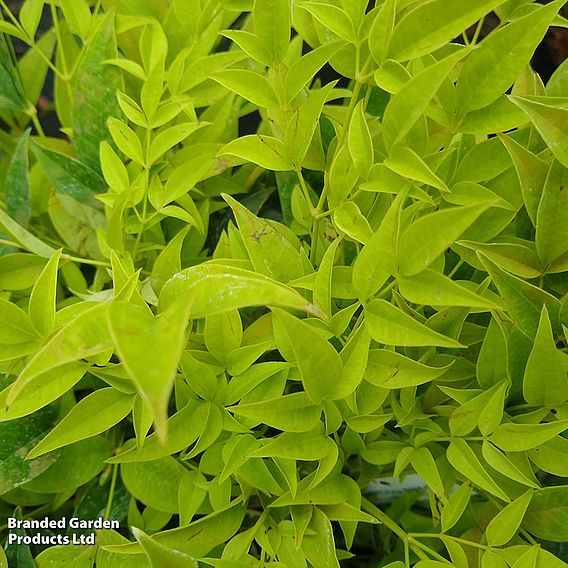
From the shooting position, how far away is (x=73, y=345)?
194 mm

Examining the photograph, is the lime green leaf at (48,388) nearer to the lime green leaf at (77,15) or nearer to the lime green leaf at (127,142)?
the lime green leaf at (127,142)

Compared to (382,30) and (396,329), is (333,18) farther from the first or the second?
(396,329)

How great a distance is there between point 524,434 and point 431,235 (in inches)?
3.9

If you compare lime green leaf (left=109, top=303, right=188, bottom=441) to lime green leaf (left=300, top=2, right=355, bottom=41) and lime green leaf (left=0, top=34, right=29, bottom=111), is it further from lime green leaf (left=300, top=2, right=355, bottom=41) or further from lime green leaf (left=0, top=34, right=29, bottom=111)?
lime green leaf (left=0, top=34, right=29, bottom=111)

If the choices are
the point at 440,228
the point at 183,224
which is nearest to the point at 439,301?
the point at 440,228

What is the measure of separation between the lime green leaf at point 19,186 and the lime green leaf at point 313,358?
19 centimetres

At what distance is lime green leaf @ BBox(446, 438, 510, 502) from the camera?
0.87 feet

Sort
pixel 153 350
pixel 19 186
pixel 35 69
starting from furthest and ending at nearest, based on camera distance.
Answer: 1. pixel 35 69
2. pixel 19 186
3. pixel 153 350

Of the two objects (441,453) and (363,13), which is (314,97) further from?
(441,453)

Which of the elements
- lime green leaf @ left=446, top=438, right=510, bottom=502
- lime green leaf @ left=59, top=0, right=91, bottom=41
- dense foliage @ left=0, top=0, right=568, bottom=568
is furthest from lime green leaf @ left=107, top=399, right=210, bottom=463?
lime green leaf @ left=59, top=0, right=91, bottom=41

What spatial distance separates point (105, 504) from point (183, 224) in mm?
154

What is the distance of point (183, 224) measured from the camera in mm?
387

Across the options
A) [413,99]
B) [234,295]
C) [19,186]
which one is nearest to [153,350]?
[234,295]

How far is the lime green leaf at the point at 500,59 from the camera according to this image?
0.25 m
